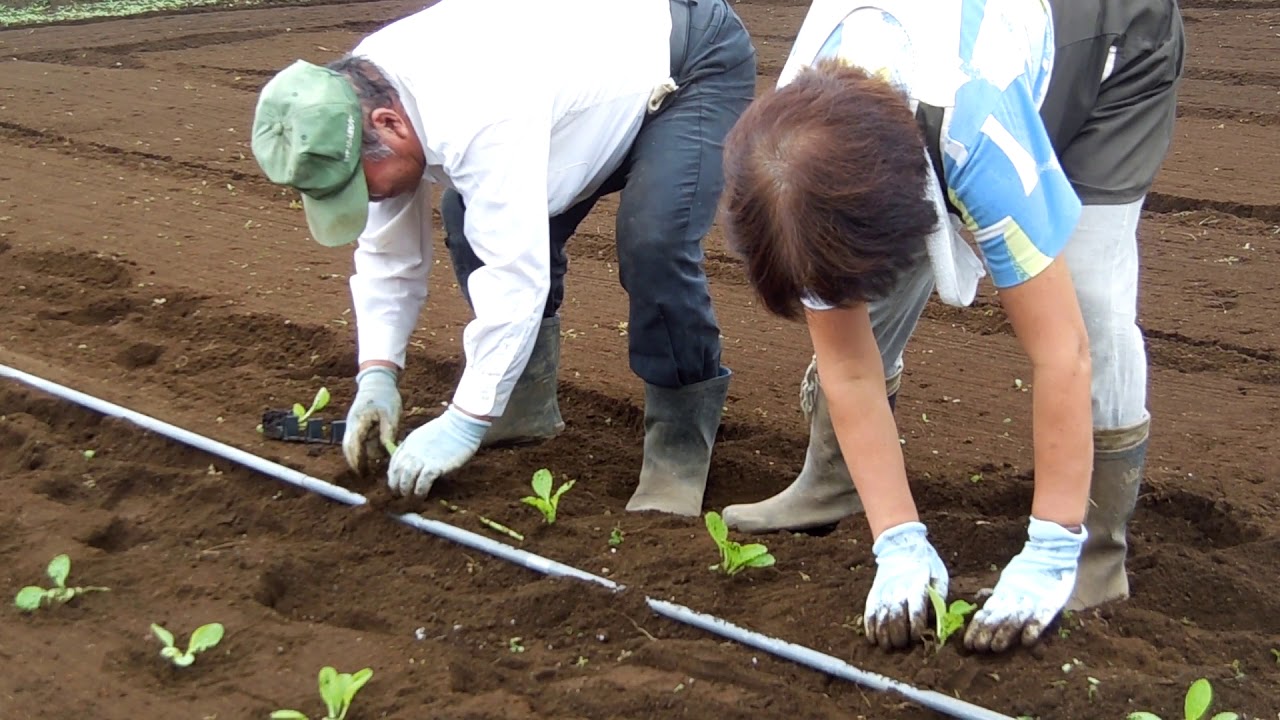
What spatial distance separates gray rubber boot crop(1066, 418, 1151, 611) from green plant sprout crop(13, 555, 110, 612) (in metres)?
2.04

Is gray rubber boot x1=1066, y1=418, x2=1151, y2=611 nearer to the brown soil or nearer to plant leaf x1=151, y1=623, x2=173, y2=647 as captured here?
the brown soil

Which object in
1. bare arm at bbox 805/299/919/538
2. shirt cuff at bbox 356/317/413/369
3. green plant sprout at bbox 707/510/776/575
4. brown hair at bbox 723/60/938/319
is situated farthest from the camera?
shirt cuff at bbox 356/317/413/369

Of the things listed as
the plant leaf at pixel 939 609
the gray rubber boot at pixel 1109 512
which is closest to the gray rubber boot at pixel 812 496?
the gray rubber boot at pixel 1109 512

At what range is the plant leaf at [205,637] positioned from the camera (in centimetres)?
248

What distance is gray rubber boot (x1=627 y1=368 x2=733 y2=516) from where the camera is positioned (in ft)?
10.8

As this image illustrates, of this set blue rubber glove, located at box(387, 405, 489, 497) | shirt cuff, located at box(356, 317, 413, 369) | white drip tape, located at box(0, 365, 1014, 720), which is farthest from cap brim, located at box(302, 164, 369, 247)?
white drip tape, located at box(0, 365, 1014, 720)

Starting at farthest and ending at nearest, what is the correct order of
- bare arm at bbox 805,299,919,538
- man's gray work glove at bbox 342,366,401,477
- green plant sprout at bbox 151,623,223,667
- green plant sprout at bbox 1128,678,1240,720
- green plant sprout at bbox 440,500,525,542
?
man's gray work glove at bbox 342,366,401,477 < green plant sprout at bbox 440,500,525,542 < green plant sprout at bbox 151,623,223,667 < bare arm at bbox 805,299,919,538 < green plant sprout at bbox 1128,678,1240,720

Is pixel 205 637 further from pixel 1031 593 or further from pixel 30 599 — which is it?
Result: pixel 1031 593

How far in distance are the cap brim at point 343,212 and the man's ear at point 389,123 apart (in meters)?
0.09

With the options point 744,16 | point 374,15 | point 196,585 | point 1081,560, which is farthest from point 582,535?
point 374,15

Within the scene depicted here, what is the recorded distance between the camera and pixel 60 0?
13.3 metres

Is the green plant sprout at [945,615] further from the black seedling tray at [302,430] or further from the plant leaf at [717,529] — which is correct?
the black seedling tray at [302,430]

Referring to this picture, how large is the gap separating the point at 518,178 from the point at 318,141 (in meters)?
0.40

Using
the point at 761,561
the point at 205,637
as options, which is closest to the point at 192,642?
the point at 205,637
